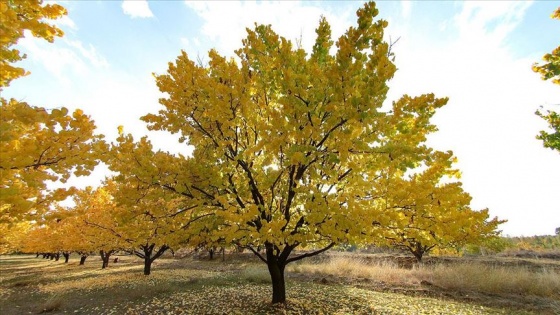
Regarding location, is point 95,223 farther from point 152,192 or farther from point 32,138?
point 32,138

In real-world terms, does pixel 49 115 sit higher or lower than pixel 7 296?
higher

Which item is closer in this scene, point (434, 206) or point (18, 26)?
point (18, 26)

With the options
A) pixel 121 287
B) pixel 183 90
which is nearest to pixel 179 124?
pixel 183 90

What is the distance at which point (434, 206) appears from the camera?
5219mm

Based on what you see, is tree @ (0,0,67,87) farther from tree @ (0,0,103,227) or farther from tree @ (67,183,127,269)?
tree @ (67,183,127,269)

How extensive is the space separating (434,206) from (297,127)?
2.88m

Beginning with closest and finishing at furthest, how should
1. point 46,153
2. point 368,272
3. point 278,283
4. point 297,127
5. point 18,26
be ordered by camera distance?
point 18,26 → point 46,153 → point 297,127 → point 278,283 → point 368,272

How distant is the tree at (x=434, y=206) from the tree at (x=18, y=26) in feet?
18.6

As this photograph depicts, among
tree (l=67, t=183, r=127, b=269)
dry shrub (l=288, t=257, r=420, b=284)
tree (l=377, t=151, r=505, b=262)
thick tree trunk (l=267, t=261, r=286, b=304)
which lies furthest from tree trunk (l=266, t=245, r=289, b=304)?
tree (l=67, t=183, r=127, b=269)

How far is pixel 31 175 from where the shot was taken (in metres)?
3.84

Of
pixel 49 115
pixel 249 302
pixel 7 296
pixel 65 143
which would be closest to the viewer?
pixel 49 115

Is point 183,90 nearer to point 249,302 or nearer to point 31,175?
point 31,175

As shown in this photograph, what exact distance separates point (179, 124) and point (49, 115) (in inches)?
127

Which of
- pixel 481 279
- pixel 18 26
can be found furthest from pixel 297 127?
pixel 481 279
